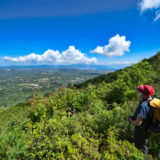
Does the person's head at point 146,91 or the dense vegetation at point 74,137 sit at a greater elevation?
the person's head at point 146,91

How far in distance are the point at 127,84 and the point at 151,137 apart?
3.76m

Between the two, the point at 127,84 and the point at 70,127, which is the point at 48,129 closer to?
the point at 70,127

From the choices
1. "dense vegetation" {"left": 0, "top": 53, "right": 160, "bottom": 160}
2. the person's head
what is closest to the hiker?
the person's head

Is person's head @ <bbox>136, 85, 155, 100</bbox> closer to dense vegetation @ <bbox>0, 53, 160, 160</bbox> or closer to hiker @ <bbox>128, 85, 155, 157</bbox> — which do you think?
hiker @ <bbox>128, 85, 155, 157</bbox>

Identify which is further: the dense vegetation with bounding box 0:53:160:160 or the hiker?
the hiker

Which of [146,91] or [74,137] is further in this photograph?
[74,137]

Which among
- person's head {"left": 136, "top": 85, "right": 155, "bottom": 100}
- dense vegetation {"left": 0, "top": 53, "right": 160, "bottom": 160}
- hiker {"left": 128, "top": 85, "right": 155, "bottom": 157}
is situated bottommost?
dense vegetation {"left": 0, "top": 53, "right": 160, "bottom": 160}

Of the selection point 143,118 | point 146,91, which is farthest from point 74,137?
point 146,91

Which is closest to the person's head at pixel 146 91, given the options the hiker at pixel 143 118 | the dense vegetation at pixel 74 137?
the hiker at pixel 143 118

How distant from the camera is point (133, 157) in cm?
205

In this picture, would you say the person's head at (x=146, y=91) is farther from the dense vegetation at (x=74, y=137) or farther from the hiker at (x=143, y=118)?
the dense vegetation at (x=74, y=137)

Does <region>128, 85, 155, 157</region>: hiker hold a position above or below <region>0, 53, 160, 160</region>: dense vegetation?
above

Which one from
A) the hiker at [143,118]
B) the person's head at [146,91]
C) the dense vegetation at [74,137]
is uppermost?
the person's head at [146,91]

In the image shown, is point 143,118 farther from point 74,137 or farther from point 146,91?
point 74,137
